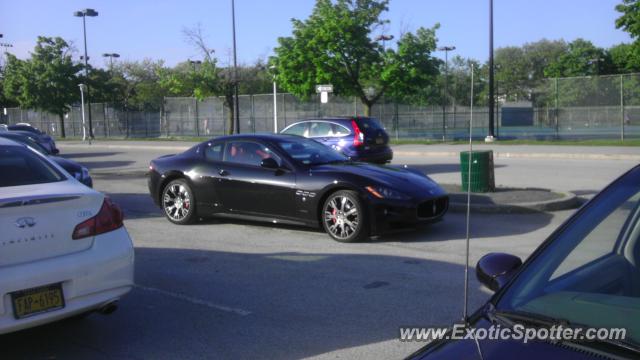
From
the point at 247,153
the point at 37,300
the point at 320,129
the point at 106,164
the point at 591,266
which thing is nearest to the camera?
the point at 591,266

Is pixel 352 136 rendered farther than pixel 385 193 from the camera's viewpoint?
Yes

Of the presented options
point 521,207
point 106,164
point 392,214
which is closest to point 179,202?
point 392,214

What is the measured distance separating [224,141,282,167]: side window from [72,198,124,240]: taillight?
4330mm

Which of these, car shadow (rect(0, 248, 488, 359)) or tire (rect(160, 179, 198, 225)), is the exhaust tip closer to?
car shadow (rect(0, 248, 488, 359))

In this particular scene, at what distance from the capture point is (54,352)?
16.8 ft

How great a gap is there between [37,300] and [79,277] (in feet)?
1.06

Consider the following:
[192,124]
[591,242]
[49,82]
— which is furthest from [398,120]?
[591,242]

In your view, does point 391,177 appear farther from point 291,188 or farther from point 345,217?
point 291,188

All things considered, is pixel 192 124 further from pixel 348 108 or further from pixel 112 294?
pixel 112 294

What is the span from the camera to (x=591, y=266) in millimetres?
2875

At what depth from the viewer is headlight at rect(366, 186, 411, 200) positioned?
28.3 ft

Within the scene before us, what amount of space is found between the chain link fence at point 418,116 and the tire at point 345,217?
2212 cm

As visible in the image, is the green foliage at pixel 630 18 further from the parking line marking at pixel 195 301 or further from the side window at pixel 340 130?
the parking line marking at pixel 195 301

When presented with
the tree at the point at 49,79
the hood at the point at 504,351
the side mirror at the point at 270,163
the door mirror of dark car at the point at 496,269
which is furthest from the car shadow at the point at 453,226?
the tree at the point at 49,79
